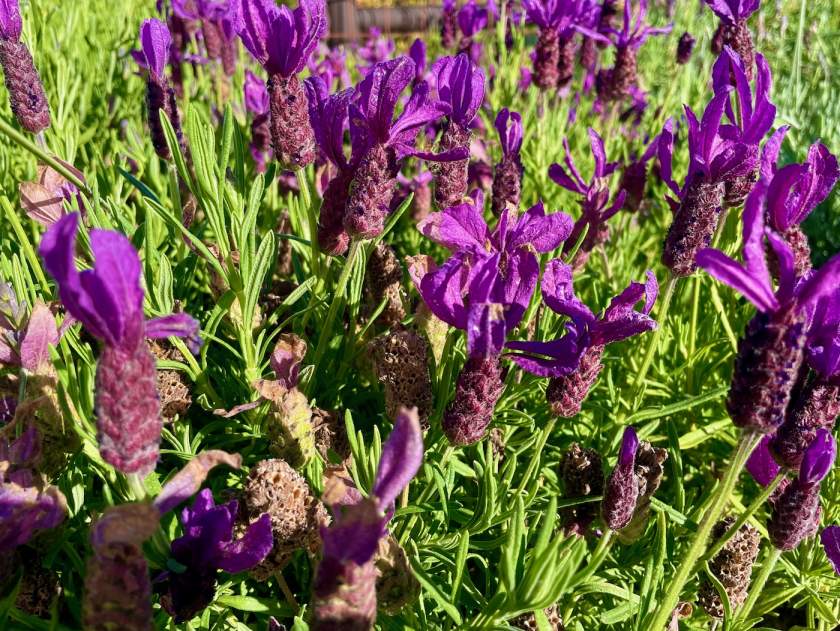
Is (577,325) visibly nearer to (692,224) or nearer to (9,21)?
(692,224)

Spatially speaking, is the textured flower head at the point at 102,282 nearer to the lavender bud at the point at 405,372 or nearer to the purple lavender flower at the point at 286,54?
the lavender bud at the point at 405,372

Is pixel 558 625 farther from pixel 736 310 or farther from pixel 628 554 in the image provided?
pixel 736 310

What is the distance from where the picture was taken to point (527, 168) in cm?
258

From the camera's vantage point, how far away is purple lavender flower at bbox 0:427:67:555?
81 centimetres

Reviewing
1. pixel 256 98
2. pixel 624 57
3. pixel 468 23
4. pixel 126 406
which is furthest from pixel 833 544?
pixel 468 23

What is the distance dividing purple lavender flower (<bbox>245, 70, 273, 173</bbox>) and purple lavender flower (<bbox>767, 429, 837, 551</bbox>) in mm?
1478

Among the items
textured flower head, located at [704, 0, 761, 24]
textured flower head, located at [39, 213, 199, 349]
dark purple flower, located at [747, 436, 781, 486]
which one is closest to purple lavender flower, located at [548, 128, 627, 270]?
textured flower head, located at [704, 0, 761, 24]

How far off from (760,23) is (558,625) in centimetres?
354

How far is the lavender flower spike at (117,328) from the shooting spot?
0.60 m

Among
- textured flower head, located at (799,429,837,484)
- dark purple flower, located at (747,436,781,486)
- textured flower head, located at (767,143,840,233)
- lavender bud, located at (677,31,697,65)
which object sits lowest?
dark purple flower, located at (747,436,781,486)

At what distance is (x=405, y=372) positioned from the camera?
3.66ft

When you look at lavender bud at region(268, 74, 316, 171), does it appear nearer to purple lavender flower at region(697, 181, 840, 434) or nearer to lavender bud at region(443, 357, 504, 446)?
lavender bud at region(443, 357, 504, 446)

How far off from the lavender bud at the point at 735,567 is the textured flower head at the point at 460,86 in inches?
34.4

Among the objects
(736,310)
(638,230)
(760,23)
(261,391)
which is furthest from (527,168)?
(760,23)
